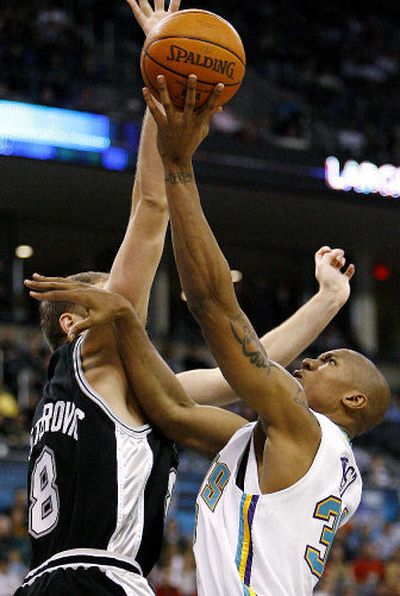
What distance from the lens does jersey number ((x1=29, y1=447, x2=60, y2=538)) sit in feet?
12.2

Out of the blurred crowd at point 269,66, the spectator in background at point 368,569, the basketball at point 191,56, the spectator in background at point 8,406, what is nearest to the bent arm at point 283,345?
the basketball at point 191,56

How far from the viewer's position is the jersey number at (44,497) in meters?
3.71

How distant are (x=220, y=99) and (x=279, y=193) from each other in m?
15.8

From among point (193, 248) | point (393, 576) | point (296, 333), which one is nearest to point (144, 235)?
point (193, 248)

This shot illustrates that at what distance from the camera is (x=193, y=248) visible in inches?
141

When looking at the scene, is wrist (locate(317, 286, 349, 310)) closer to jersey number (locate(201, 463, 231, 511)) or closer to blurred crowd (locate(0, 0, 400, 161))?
jersey number (locate(201, 463, 231, 511))

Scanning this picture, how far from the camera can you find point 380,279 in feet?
78.2

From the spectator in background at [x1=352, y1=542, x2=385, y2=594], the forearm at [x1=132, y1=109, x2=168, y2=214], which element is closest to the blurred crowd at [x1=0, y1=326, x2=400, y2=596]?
the spectator in background at [x1=352, y1=542, x2=385, y2=594]

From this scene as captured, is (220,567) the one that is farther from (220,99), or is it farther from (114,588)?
(220,99)

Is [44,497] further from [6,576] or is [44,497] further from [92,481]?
[6,576]

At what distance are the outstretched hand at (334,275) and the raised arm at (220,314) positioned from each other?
1.03 m

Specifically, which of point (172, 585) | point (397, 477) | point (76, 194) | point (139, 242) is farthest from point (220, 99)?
point (76, 194)

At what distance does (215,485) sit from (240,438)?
0.61 ft

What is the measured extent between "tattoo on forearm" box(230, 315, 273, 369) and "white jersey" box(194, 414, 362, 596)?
0.36 m
